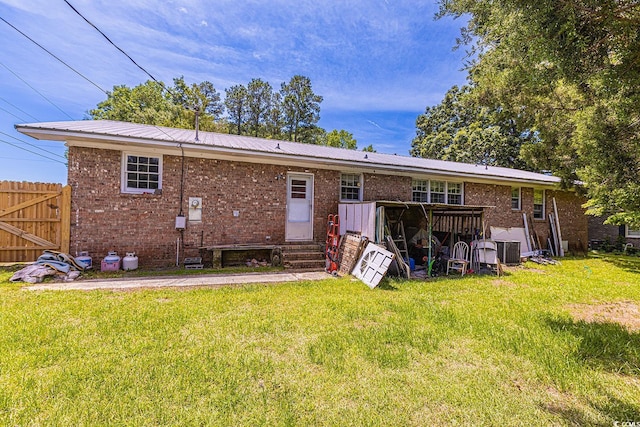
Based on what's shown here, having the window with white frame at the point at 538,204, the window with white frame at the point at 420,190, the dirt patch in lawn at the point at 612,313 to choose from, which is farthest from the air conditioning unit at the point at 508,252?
the window with white frame at the point at 538,204

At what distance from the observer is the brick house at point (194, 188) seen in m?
7.26

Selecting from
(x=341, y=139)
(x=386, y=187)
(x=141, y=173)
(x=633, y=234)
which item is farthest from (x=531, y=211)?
(x=341, y=139)

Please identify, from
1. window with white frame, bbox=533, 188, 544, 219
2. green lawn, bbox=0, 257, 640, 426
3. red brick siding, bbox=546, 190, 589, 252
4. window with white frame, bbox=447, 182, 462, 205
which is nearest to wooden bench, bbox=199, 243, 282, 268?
green lawn, bbox=0, 257, 640, 426

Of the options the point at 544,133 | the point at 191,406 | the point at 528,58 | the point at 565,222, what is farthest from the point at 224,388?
the point at 565,222

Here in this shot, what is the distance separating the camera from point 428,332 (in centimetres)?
398

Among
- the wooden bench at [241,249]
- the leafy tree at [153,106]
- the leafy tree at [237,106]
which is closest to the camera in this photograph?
the wooden bench at [241,249]

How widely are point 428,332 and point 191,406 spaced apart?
3135 millimetres

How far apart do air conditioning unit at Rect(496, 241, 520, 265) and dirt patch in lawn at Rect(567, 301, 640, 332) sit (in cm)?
419

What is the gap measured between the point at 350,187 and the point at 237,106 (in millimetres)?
28208

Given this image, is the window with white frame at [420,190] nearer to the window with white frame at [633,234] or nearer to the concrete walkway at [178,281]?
the concrete walkway at [178,281]

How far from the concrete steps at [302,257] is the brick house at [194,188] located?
1.79 feet

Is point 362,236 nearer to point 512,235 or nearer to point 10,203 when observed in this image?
point 512,235

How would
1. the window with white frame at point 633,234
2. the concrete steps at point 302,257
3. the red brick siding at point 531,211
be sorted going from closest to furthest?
the concrete steps at point 302,257, the red brick siding at point 531,211, the window with white frame at point 633,234

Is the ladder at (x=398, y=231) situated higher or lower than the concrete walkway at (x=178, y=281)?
higher
